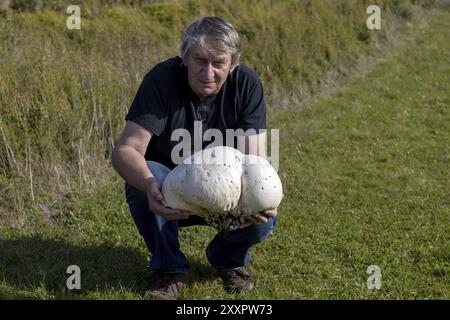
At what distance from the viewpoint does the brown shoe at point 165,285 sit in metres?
3.07

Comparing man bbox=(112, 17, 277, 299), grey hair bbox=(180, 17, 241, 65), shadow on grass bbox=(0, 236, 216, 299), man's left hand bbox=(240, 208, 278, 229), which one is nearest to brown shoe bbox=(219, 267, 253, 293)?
man bbox=(112, 17, 277, 299)

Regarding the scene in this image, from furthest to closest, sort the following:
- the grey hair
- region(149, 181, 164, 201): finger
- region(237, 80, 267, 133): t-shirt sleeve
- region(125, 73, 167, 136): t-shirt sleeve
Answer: region(237, 80, 267, 133): t-shirt sleeve
region(125, 73, 167, 136): t-shirt sleeve
the grey hair
region(149, 181, 164, 201): finger

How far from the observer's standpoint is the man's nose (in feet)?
9.55

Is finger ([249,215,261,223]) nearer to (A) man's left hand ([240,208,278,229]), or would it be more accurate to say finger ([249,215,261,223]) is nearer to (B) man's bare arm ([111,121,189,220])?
(A) man's left hand ([240,208,278,229])

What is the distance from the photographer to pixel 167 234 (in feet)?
10.0

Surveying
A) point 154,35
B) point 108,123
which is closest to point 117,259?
point 108,123

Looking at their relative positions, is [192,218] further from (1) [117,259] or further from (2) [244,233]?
(1) [117,259]

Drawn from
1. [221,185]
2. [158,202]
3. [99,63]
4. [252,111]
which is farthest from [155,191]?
[99,63]

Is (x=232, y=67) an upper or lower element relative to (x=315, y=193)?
upper

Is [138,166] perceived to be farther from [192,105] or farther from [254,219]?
[254,219]

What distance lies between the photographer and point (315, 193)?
188 inches

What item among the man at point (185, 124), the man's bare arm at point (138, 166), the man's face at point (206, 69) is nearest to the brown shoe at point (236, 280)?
the man at point (185, 124)

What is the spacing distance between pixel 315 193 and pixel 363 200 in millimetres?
383
